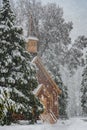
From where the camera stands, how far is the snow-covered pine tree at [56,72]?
48.9 metres

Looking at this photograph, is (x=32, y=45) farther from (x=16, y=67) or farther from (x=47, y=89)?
(x=16, y=67)

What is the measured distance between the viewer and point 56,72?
4903 cm

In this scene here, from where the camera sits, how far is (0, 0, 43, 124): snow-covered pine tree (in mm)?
27344

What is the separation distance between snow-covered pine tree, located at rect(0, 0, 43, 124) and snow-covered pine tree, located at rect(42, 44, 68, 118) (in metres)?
19.4

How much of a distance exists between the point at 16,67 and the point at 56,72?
2134 centimetres

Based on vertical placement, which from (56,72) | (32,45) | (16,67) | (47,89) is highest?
(32,45)

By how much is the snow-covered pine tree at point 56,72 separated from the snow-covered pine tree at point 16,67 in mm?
19425

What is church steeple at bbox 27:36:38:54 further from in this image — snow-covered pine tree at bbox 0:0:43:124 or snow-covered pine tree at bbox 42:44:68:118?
snow-covered pine tree at bbox 0:0:43:124

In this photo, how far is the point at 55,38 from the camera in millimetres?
53281

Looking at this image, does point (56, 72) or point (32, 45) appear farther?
point (56, 72)

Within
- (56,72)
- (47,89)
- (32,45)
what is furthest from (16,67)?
(56,72)

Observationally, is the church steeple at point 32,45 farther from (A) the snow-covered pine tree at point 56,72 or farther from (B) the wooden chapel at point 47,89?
(A) the snow-covered pine tree at point 56,72

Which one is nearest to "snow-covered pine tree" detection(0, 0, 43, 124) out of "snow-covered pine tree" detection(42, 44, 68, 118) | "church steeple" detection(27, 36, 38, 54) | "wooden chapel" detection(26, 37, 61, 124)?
"wooden chapel" detection(26, 37, 61, 124)

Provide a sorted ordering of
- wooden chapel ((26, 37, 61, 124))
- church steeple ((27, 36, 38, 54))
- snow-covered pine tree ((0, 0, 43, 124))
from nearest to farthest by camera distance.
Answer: snow-covered pine tree ((0, 0, 43, 124)), wooden chapel ((26, 37, 61, 124)), church steeple ((27, 36, 38, 54))
